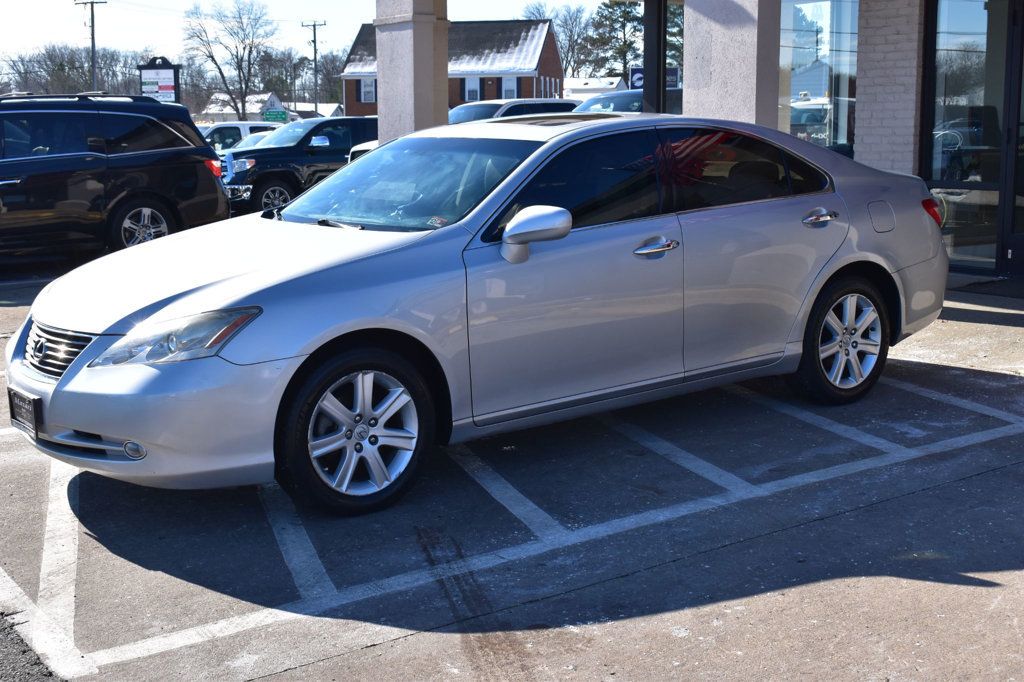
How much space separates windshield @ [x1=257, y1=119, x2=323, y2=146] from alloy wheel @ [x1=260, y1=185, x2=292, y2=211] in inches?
30.3

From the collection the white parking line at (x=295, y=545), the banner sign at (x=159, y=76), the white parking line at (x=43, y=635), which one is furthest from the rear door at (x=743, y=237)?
the banner sign at (x=159, y=76)

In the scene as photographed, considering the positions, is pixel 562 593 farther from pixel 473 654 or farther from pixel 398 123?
pixel 398 123

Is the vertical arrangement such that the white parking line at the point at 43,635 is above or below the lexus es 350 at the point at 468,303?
below

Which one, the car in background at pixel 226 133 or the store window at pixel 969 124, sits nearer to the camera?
the store window at pixel 969 124

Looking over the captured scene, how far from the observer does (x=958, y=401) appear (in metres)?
6.75

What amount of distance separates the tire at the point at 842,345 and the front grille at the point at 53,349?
12.1ft

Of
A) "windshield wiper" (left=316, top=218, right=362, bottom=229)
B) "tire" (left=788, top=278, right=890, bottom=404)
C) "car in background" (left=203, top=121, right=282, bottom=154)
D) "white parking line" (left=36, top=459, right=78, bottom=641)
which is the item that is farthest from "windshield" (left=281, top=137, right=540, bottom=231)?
"car in background" (left=203, top=121, right=282, bottom=154)

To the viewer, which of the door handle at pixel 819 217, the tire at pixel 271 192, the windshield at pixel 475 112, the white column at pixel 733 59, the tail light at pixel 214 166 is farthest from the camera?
the windshield at pixel 475 112

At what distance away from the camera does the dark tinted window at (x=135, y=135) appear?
12617 millimetres

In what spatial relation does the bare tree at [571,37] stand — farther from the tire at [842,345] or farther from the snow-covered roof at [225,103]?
the tire at [842,345]

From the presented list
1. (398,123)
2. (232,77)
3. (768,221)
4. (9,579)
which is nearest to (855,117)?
(398,123)

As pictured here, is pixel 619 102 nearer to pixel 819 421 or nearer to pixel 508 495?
pixel 819 421

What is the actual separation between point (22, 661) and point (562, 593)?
5.96ft

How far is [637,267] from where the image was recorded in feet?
18.3
